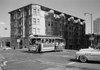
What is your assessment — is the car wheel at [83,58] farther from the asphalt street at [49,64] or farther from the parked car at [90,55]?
the asphalt street at [49,64]

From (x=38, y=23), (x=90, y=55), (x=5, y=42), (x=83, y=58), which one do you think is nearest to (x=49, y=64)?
(x=83, y=58)

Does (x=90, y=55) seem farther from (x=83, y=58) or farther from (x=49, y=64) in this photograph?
(x=49, y=64)

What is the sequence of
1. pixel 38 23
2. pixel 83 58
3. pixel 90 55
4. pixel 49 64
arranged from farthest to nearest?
pixel 38 23 → pixel 83 58 → pixel 90 55 → pixel 49 64

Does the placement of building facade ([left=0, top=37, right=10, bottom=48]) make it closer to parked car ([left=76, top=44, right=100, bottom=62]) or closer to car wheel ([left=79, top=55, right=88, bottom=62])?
car wheel ([left=79, top=55, right=88, bottom=62])

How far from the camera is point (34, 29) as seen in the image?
40.8 meters

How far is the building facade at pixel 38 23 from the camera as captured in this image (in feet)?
136

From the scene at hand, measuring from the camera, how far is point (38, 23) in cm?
4131

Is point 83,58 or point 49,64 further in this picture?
point 83,58

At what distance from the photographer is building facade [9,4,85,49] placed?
1626 inches

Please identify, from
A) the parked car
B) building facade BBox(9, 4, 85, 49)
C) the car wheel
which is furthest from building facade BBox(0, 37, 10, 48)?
the parked car

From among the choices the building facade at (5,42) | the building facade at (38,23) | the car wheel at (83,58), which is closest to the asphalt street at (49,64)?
the car wheel at (83,58)

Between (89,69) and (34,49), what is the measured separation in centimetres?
1574

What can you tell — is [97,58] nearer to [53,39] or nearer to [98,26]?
[53,39]

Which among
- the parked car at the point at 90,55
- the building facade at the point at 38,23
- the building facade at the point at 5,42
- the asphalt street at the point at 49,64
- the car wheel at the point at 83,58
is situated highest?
the building facade at the point at 38,23
